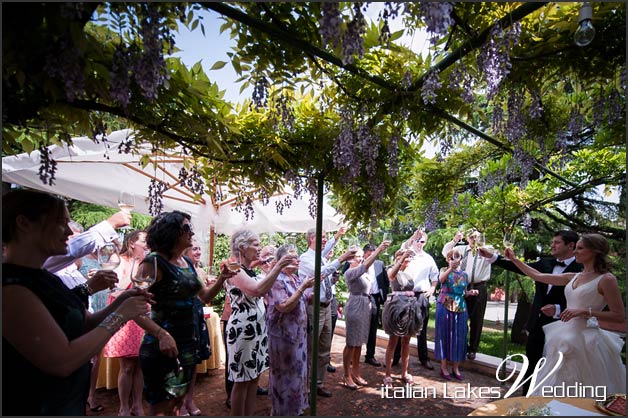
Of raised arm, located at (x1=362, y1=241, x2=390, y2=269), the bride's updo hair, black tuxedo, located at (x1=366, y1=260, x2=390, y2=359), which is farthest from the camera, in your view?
black tuxedo, located at (x1=366, y1=260, x2=390, y2=359)

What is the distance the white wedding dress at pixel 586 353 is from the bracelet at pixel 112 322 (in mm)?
3190

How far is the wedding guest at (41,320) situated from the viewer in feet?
4.32

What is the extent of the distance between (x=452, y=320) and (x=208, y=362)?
3590 millimetres

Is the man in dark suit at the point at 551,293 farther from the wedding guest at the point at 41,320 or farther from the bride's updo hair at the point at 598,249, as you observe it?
the wedding guest at the point at 41,320

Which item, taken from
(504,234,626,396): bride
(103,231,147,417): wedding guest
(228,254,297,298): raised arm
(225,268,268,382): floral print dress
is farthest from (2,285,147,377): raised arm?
(504,234,626,396): bride

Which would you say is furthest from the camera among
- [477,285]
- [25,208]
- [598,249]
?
[477,285]

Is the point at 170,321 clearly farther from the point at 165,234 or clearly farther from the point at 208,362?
the point at 208,362

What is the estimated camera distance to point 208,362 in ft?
17.1

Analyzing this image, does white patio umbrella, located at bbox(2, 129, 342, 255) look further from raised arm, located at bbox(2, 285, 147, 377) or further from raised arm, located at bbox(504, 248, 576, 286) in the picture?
raised arm, located at bbox(504, 248, 576, 286)

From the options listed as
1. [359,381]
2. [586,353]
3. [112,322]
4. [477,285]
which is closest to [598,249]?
[586,353]

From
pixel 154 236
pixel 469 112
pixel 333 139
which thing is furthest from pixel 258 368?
pixel 469 112

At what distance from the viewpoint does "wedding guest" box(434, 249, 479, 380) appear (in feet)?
17.6

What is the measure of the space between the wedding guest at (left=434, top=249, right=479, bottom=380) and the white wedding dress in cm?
229

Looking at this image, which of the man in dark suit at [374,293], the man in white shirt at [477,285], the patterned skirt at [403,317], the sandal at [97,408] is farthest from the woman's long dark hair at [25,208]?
the man in white shirt at [477,285]
